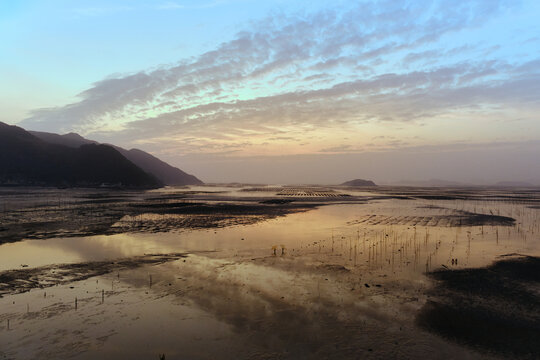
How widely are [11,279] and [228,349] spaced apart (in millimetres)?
14527

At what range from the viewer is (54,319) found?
11703mm

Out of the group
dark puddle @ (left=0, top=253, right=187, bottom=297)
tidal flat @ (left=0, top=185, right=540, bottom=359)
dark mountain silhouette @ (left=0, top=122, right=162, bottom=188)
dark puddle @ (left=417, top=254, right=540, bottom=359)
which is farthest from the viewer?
dark mountain silhouette @ (left=0, top=122, right=162, bottom=188)

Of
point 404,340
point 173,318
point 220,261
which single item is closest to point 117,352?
point 173,318

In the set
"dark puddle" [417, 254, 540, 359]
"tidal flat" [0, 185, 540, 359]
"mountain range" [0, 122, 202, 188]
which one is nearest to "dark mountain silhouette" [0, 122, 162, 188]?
"mountain range" [0, 122, 202, 188]

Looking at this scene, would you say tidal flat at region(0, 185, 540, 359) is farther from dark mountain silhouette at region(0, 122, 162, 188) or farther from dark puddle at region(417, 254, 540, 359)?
dark mountain silhouette at region(0, 122, 162, 188)

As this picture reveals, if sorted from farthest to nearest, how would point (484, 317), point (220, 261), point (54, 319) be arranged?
1. point (220, 261)
2. point (484, 317)
3. point (54, 319)

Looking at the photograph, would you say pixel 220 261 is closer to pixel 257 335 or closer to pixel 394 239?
pixel 257 335

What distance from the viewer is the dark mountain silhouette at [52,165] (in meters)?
158

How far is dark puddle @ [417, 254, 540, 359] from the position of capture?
10.6 m

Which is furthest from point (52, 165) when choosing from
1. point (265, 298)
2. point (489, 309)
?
point (489, 309)

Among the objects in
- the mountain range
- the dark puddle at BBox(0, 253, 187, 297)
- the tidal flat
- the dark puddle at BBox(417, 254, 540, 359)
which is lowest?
the dark puddle at BBox(417, 254, 540, 359)

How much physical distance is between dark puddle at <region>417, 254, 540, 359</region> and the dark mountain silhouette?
631 feet

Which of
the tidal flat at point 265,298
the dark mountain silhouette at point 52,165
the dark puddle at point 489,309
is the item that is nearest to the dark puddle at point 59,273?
the tidal flat at point 265,298

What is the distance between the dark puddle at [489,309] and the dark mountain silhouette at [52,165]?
192396 mm
